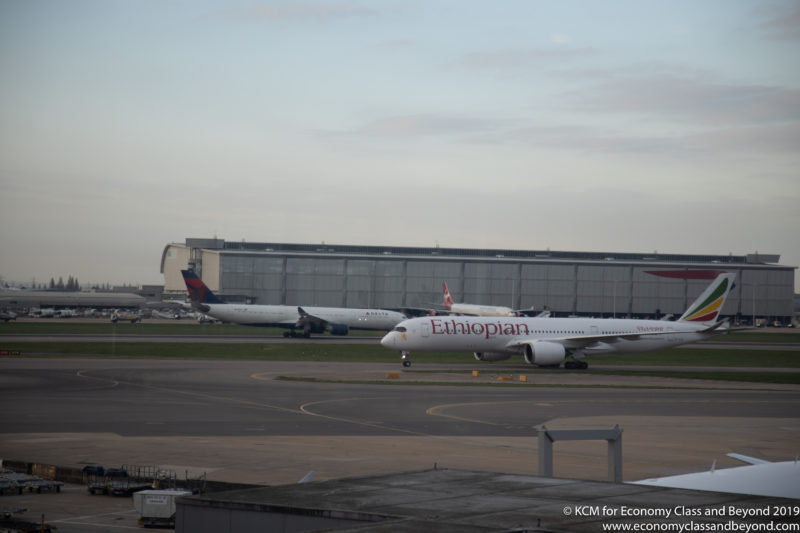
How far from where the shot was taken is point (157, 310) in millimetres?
190750

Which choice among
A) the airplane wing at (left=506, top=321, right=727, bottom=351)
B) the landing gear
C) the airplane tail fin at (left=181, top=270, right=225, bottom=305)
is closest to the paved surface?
the airplane wing at (left=506, top=321, right=727, bottom=351)

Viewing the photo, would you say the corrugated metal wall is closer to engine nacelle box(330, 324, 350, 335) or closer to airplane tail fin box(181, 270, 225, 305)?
airplane tail fin box(181, 270, 225, 305)

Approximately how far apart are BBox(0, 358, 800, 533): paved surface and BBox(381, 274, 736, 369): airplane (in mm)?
5739

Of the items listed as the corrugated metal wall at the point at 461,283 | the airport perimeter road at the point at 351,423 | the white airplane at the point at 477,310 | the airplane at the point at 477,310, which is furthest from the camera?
the corrugated metal wall at the point at 461,283

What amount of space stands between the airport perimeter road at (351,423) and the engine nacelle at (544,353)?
8737 mm

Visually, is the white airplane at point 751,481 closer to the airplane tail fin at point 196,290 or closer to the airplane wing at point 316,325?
the airplane wing at point 316,325

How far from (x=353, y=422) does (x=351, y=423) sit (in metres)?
0.29

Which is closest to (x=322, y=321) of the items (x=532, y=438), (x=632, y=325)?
(x=632, y=325)

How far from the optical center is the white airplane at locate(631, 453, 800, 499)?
14825 mm

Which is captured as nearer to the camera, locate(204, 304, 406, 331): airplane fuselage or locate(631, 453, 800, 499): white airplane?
locate(631, 453, 800, 499): white airplane

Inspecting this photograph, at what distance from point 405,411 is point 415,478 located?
76.0 feet

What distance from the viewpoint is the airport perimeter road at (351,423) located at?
25000mm

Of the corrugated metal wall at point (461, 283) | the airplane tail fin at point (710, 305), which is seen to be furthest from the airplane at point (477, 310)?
the airplane tail fin at point (710, 305)

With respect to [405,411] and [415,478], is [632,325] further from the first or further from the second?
[415,478]
